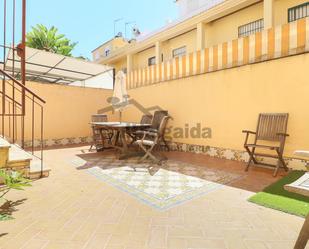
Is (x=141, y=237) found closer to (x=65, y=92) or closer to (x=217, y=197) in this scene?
(x=217, y=197)

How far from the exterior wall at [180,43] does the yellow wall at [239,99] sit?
264 cm

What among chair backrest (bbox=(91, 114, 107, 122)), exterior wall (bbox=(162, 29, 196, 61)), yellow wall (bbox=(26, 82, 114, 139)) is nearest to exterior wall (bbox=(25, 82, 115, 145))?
yellow wall (bbox=(26, 82, 114, 139))

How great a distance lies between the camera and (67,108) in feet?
28.9

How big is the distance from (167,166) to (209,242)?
3071mm

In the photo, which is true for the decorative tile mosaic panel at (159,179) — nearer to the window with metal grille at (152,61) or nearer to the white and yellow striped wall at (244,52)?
the white and yellow striped wall at (244,52)

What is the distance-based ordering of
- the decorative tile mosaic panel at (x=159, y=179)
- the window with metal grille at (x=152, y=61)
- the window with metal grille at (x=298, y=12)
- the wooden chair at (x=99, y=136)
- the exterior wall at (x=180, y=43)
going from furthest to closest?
the window with metal grille at (x=152, y=61) → the exterior wall at (x=180, y=43) → the wooden chair at (x=99, y=136) → the window with metal grille at (x=298, y=12) → the decorative tile mosaic panel at (x=159, y=179)

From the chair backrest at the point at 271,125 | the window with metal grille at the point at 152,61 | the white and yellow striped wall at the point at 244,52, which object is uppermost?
the window with metal grille at the point at 152,61

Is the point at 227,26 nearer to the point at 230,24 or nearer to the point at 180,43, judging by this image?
the point at 230,24

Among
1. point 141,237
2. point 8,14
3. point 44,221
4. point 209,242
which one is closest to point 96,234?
point 141,237

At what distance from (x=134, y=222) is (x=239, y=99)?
466 cm

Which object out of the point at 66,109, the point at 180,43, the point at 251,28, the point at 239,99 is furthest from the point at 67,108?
the point at 251,28

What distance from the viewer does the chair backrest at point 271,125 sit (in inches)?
185

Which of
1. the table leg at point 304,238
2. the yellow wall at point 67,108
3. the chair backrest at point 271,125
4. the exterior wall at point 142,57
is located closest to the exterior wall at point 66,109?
the yellow wall at point 67,108

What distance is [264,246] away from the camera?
6.60 feet
